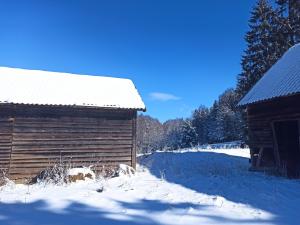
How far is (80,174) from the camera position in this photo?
14844 mm

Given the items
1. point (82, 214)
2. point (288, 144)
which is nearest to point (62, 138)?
point (82, 214)

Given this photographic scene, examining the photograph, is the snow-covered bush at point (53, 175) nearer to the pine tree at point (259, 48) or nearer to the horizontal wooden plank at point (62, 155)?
the horizontal wooden plank at point (62, 155)

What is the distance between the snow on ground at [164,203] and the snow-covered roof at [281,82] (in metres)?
4.35

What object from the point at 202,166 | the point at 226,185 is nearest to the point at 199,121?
the point at 202,166

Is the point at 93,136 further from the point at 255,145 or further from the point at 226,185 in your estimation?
the point at 255,145

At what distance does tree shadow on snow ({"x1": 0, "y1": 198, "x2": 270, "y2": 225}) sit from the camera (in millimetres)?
8070

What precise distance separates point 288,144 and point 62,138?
1138cm

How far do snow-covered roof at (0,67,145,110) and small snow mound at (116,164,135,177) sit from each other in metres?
2.83

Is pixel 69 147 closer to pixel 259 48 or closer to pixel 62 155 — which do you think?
pixel 62 155

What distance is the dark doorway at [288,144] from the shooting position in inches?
708

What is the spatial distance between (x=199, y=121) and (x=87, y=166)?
75.4 metres

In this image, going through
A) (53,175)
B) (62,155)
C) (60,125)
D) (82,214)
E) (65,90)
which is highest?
(65,90)

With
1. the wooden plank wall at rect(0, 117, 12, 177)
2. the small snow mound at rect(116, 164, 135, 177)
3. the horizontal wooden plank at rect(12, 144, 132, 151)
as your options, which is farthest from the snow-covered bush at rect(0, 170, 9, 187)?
the small snow mound at rect(116, 164, 135, 177)

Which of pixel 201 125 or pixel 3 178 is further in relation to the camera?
pixel 201 125
